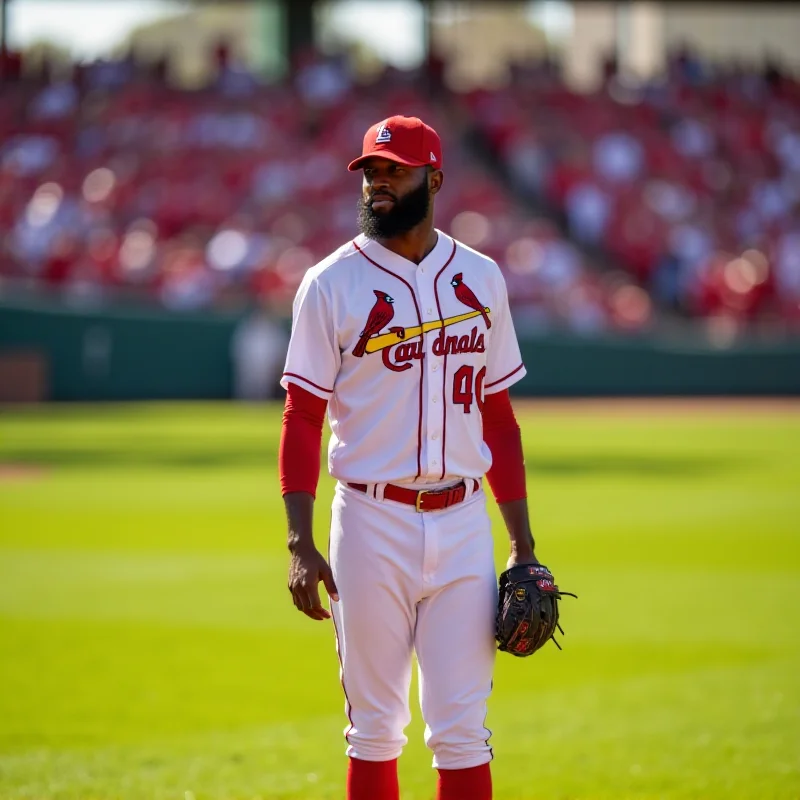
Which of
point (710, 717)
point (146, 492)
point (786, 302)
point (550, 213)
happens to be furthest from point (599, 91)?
point (710, 717)

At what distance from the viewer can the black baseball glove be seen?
3.55m

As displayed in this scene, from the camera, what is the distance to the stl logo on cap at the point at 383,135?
3.51 meters

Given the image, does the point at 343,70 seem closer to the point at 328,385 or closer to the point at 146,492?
the point at 146,492

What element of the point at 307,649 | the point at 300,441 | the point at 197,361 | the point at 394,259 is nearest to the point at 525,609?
the point at 300,441

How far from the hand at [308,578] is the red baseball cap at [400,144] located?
0.99 meters

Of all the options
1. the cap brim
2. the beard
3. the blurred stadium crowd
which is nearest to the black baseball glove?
the beard

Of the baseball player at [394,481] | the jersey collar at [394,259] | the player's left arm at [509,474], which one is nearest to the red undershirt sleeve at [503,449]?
the player's left arm at [509,474]

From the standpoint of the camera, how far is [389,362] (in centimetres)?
353

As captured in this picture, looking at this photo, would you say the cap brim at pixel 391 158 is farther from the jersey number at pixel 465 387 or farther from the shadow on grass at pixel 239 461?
the shadow on grass at pixel 239 461

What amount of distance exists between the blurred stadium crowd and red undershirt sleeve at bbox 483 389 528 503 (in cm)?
1856

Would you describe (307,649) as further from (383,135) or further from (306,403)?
(383,135)

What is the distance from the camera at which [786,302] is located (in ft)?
80.1

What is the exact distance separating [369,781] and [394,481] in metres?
0.76

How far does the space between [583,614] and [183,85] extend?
23.7 meters
